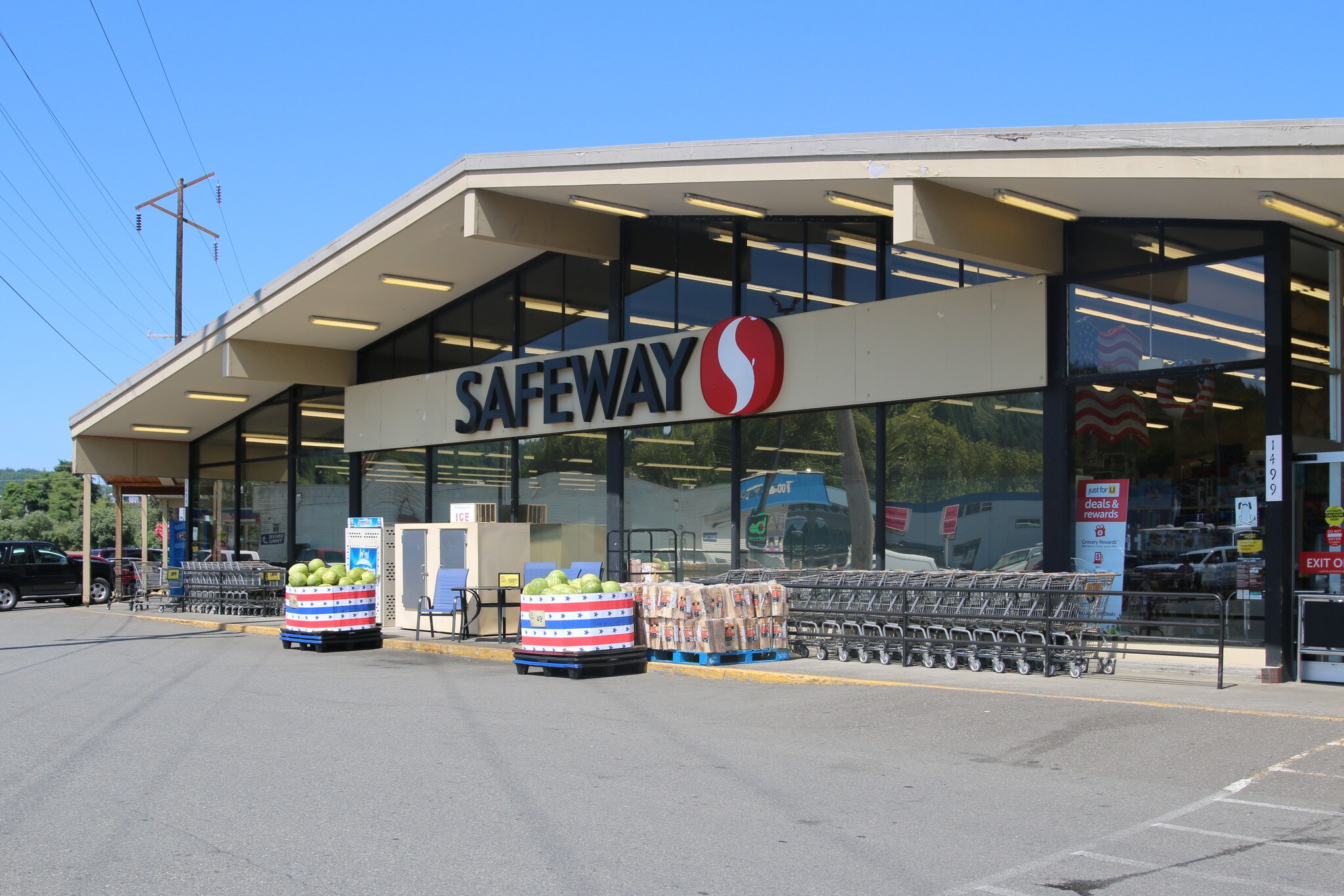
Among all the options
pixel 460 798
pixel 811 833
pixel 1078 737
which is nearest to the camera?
pixel 811 833

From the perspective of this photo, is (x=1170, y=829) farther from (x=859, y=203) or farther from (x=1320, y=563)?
(x=859, y=203)

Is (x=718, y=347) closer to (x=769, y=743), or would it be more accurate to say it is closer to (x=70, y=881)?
(x=769, y=743)

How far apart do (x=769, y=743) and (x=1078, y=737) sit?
2.50m

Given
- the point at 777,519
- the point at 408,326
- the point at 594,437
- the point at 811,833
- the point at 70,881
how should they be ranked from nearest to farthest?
1. the point at 70,881
2. the point at 811,833
3. the point at 777,519
4. the point at 594,437
5. the point at 408,326

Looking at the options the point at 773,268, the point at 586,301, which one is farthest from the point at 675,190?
the point at 586,301

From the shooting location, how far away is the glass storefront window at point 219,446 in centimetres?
3388

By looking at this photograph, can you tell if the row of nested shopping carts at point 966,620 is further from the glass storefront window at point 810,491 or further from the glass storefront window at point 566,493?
the glass storefront window at point 566,493

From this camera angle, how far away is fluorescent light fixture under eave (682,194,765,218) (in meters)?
17.8

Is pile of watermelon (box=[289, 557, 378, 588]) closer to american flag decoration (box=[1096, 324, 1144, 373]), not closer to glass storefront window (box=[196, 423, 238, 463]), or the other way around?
american flag decoration (box=[1096, 324, 1144, 373])

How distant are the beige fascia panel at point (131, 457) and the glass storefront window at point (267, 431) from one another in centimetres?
411

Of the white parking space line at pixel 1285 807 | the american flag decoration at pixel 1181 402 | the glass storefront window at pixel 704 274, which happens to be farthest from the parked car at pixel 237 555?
the white parking space line at pixel 1285 807

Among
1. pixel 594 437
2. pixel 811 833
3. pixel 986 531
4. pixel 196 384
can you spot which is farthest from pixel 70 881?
pixel 196 384

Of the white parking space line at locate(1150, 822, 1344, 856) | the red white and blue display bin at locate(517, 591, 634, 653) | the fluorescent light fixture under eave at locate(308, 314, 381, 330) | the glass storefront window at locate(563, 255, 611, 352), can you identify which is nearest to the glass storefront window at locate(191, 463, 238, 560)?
the fluorescent light fixture under eave at locate(308, 314, 381, 330)

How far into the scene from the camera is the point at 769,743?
10039mm
